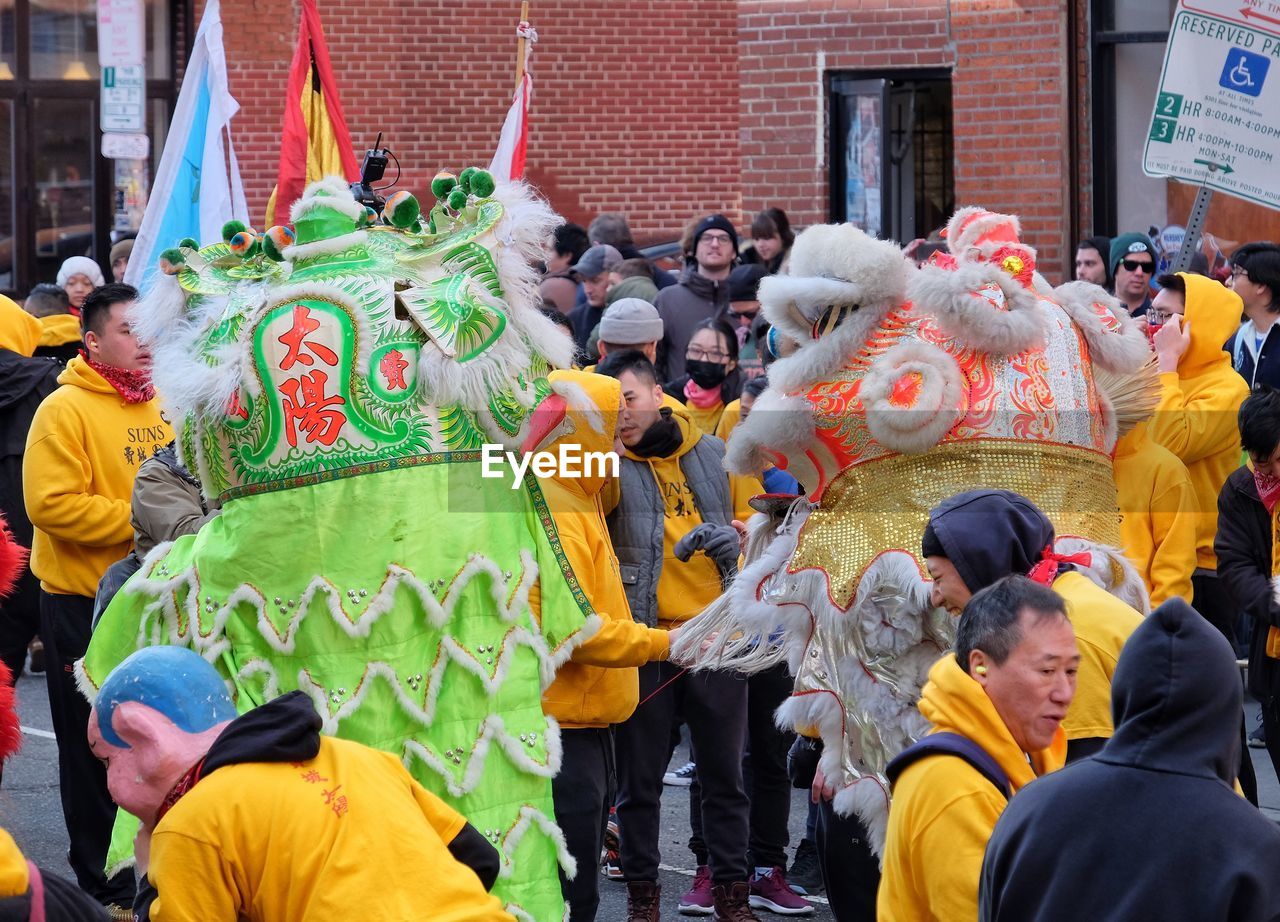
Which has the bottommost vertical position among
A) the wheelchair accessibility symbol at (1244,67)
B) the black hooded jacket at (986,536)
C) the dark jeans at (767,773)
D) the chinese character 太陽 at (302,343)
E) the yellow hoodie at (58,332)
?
the dark jeans at (767,773)

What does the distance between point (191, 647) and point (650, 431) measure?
6.69 ft

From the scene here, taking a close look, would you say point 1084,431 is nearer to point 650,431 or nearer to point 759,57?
point 650,431

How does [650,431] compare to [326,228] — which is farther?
[650,431]

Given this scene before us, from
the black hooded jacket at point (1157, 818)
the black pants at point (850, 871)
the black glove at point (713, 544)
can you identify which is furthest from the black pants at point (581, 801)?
the black hooded jacket at point (1157, 818)

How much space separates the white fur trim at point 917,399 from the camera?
4.65m

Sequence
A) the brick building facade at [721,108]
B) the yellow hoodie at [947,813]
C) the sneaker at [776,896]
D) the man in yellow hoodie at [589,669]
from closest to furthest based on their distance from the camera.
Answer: the yellow hoodie at [947,813], the man in yellow hoodie at [589,669], the sneaker at [776,896], the brick building facade at [721,108]

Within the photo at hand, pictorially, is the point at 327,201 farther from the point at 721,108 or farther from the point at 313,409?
the point at 721,108

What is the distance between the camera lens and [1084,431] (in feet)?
15.9

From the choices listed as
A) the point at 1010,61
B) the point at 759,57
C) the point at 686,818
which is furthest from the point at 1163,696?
the point at 759,57

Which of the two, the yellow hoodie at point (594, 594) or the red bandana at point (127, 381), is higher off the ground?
the red bandana at point (127, 381)

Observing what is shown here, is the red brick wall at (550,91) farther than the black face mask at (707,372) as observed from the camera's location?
Yes

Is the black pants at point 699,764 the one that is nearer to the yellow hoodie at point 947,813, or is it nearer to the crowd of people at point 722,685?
the crowd of people at point 722,685

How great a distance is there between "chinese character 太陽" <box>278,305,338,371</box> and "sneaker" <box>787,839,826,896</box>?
10.3 ft

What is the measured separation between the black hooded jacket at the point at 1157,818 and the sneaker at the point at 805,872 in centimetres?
400
